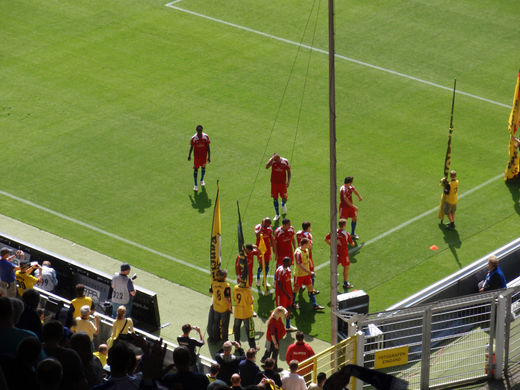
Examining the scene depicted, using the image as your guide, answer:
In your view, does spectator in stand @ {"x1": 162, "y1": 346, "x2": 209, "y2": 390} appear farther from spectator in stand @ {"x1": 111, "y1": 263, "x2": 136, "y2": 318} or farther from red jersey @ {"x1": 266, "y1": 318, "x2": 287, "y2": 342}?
spectator in stand @ {"x1": 111, "y1": 263, "x2": 136, "y2": 318}

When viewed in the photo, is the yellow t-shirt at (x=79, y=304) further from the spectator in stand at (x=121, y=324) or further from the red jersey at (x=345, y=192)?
the red jersey at (x=345, y=192)

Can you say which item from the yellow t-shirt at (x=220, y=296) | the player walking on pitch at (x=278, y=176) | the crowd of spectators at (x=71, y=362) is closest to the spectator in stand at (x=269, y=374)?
the crowd of spectators at (x=71, y=362)

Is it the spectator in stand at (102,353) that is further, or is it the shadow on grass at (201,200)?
the shadow on grass at (201,200)

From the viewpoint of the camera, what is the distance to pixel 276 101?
2747cm

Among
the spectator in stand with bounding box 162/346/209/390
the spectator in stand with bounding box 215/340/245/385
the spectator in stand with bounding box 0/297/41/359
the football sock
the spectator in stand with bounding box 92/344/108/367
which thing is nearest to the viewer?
the spectator in stand with bounding box 0/297/41/359

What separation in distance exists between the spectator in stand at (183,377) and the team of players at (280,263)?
664 centimetres

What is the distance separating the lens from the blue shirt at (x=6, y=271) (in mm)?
16922

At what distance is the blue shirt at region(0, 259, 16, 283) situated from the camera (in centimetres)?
1692

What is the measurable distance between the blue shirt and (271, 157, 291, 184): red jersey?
22.0ft

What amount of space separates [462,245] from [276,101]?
28.1 ft

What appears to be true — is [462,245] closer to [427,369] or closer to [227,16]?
[427,369]

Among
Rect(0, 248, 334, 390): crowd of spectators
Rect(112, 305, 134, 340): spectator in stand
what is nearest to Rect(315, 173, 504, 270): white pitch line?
Rect(112, 305, 134, 340): spectator in stand

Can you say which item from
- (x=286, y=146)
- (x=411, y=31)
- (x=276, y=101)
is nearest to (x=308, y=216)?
(x=286, y=146)

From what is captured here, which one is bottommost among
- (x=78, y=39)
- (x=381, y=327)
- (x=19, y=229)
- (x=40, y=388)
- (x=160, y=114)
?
(x=40, y=388)
